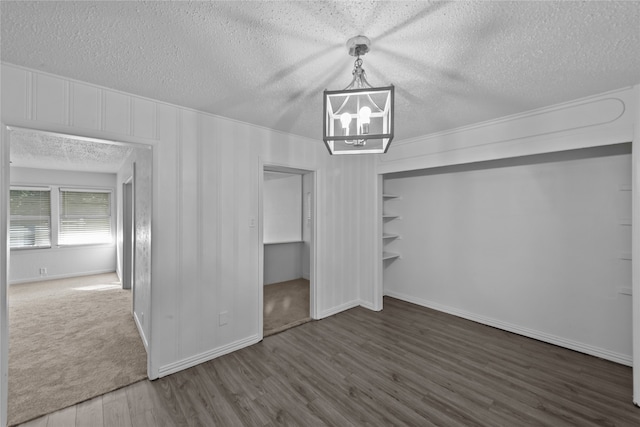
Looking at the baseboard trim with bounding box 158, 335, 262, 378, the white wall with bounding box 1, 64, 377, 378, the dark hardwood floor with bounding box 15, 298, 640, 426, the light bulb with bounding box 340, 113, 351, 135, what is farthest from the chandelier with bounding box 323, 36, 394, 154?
the baseboard trim with bounding box 158, 335, 262, 378

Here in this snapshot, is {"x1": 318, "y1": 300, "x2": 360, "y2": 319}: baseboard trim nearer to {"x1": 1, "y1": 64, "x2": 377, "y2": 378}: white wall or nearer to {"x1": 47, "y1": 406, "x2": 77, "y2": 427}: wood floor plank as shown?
{"x1": 1, "y1": 64, "x2": 377, "y2": 378}: white wall

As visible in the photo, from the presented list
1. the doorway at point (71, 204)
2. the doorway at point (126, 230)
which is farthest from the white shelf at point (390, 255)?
the doorway at point (126, 230)

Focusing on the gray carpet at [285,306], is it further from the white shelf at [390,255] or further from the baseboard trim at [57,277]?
the baseboard trim at [57,277]

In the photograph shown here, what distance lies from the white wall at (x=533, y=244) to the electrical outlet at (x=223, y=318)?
2834 mm

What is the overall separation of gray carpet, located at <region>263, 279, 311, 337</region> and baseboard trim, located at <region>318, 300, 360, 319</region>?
0.64ft

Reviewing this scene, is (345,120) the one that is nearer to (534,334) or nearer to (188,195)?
(188,195)

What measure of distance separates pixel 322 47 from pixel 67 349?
378 cm

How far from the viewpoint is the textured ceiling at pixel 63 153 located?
3582mm

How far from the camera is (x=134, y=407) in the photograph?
6.74ft

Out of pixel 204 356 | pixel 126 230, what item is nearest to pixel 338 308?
pixel 204 356

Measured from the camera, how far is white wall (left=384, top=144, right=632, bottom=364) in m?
2.66

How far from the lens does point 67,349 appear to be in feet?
9.39

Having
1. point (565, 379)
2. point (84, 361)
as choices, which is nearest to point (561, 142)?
point (565, 379)

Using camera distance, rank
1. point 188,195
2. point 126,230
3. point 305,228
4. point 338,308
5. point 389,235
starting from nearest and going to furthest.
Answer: point 188,195
point 338,308
point 389,235
point 126,230
point 305,228
